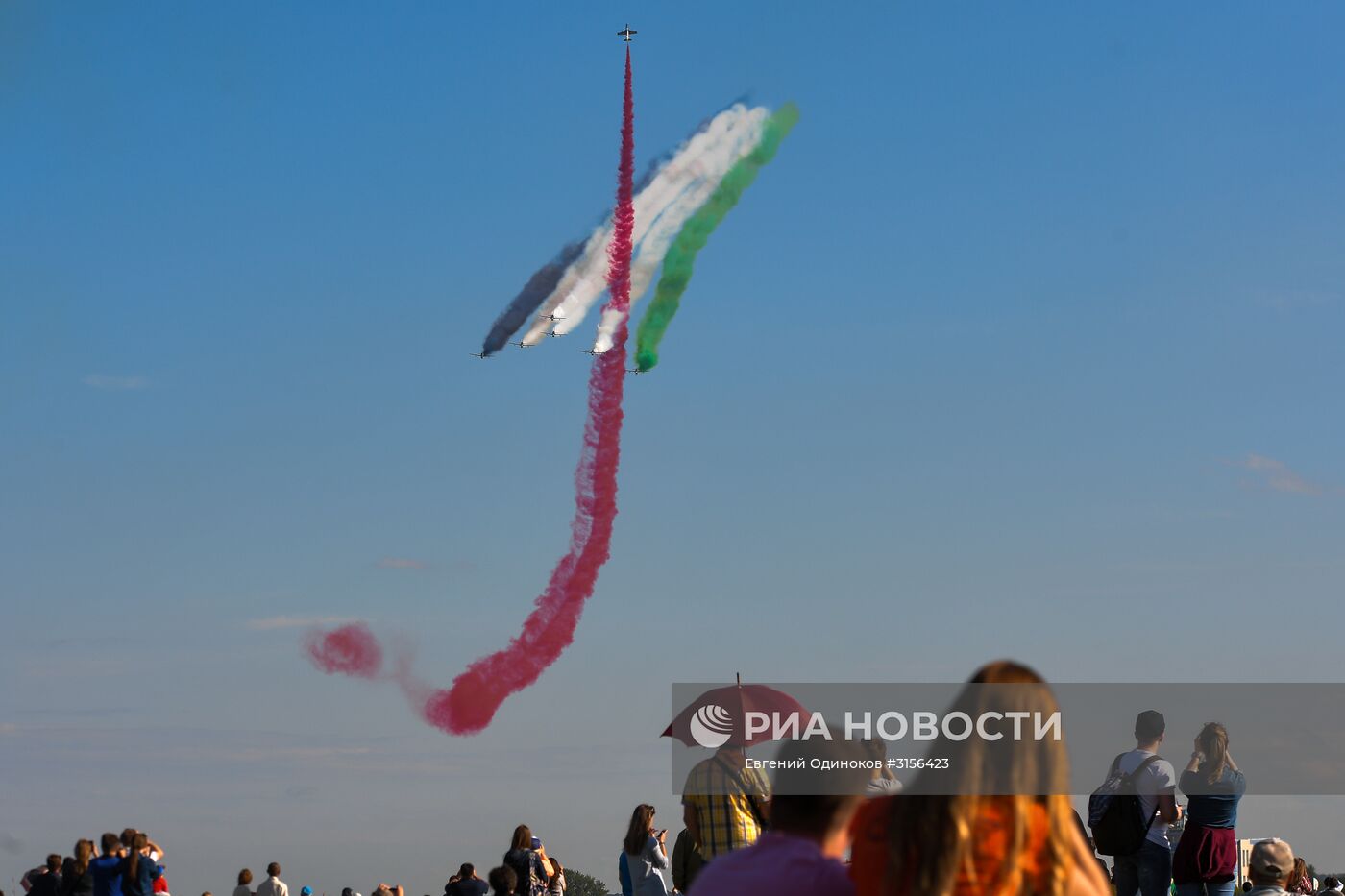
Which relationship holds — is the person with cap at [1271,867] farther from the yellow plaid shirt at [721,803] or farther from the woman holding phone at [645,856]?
the woman holding phone at [645,856]

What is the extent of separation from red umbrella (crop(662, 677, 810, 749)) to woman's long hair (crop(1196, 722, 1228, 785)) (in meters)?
4.73

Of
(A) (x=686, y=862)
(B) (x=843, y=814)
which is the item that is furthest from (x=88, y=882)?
(B) (x=843, y=814)

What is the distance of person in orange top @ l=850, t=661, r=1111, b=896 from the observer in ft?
14.3

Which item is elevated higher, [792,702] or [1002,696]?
[792,702]

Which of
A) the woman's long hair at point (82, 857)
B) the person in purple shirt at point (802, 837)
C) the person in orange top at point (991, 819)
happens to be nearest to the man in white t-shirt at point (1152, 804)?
the person in purple shirt at point (802, 837)

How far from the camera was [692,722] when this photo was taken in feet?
52.0

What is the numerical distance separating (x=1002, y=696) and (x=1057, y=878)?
0.57 meters

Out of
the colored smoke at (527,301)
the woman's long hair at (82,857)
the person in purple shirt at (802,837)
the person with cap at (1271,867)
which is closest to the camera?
the person in purple shirt at (802,837)

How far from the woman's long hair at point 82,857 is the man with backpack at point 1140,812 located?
12332mm

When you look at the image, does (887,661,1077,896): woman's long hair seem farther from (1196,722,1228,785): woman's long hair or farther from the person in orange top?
(1196,722,1228,785): woman's long hair

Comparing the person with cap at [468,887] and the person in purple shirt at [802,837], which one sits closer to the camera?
the person in purple shirt at [802,837]

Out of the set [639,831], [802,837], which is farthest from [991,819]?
[639,831]

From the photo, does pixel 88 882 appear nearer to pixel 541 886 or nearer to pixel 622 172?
pixel 541 886

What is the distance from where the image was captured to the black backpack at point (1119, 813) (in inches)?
440
